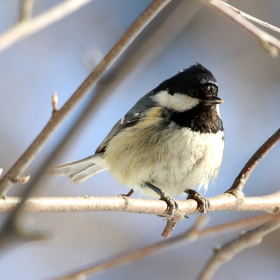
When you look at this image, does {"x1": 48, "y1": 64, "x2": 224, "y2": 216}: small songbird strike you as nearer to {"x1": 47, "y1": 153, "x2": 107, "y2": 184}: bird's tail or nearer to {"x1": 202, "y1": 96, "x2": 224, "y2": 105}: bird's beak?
{"x1": 202, "y1": 96, "x2": 224, "y2": 105}: bird's beak

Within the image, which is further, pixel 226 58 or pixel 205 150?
pixel 226 58

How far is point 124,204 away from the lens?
1883 mm

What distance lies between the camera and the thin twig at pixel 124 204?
1.44 m

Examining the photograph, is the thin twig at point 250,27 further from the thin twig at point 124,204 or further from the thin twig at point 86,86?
the thin twig at point 124,204

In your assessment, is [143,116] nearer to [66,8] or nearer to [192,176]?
[192,176]

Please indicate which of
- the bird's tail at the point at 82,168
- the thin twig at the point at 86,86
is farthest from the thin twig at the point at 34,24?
the bird's tail at the point at 82,168

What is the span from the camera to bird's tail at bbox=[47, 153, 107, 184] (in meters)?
3.13

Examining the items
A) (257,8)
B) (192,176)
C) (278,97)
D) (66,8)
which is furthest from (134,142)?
(257,8)

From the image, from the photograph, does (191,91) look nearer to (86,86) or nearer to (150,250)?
(150,250)

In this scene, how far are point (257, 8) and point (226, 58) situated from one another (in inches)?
26.1

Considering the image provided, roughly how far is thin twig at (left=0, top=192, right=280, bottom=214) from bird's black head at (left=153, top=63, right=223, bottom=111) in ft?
2.13

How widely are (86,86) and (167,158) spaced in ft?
5.66

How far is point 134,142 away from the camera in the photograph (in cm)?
275

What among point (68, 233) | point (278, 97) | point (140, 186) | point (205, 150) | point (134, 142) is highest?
point (278, 97)
